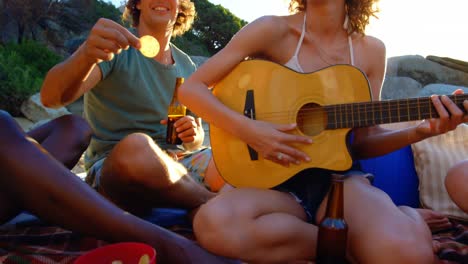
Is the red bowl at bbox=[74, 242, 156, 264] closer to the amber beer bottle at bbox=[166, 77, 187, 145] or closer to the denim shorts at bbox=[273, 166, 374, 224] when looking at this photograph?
the denim shorts at bbox=[273, 166, 374, 224]

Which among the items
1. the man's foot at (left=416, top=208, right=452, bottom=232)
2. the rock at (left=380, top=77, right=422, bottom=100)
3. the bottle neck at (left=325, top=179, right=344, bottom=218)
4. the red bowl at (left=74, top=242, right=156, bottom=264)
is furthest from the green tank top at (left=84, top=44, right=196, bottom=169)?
the rock at (left=380, top=77, right=422, bottom=100)

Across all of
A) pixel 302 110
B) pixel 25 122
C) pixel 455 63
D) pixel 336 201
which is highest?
pixel 302 110

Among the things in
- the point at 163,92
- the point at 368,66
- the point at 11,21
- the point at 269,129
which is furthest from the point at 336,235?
the point at 11,21

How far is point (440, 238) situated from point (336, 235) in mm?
933

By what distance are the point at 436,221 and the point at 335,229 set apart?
105 cm

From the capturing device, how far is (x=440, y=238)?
222 cm

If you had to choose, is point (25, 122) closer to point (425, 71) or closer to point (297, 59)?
point (297, 59)

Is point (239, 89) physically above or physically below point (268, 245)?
above

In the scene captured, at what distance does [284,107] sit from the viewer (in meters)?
2.13

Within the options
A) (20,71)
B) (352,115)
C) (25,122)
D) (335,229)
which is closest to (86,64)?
(352,115)

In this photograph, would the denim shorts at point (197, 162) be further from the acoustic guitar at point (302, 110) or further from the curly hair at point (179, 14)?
the curly hair at point (179, 14)

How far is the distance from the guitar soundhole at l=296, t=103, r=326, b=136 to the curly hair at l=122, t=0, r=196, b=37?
178cm

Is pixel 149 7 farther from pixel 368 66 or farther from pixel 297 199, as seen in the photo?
pixel 297 199

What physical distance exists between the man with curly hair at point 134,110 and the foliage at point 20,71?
24.1ft
